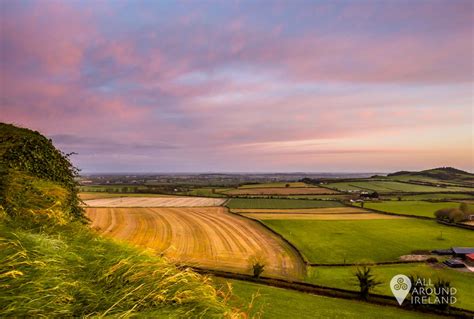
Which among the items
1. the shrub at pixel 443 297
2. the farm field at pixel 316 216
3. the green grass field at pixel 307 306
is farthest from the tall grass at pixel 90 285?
the farm field at pixel 316 216

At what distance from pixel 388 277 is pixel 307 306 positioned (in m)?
15.9

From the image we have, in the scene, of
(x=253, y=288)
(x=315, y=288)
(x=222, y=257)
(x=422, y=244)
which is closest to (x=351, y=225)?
(x=422, y=244)

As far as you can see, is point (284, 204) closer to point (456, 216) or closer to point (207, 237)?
point (456, 216)

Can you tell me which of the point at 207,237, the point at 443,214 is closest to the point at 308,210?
the point at 443,214

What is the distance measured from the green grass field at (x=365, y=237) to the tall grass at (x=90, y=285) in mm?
36281

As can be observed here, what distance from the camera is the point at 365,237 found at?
51812mm

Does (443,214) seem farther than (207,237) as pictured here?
Yes

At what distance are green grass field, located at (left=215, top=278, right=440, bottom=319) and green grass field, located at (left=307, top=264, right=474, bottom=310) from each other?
3912 millimetres

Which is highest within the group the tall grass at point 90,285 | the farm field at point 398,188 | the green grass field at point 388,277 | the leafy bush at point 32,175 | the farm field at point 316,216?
the leafy bush at point 32,175

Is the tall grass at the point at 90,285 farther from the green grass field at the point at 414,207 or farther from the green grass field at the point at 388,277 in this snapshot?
the green grass field at the point at 414,207

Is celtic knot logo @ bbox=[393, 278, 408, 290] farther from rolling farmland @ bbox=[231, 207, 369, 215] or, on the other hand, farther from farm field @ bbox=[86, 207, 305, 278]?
rolling farmland @ bbox=[231, 207, 369, 215]

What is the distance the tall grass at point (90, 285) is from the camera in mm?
4086

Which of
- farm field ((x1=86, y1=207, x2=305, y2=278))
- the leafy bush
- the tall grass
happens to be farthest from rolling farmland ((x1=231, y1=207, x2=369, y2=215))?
the tall grass

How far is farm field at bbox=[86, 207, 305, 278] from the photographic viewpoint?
36094 mm
